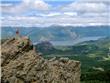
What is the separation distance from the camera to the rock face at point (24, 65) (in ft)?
81.7

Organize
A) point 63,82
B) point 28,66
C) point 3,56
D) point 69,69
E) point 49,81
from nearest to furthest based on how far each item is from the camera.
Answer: point 3,56, point 28,66, point 49,81, point 63,82, point 69,69

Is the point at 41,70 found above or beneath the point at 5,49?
beneath

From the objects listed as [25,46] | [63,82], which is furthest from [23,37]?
[63,82]

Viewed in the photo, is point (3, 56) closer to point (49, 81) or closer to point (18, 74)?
point (18, 74)

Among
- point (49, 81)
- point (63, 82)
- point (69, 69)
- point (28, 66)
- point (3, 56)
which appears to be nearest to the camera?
point (3, 56)

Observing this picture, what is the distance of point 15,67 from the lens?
25.4 metres

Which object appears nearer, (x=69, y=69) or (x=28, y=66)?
(x=28, y=66)

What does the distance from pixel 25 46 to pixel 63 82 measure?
5.75 meters

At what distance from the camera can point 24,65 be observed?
25969 mm

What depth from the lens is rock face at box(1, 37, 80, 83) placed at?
24.9 metres

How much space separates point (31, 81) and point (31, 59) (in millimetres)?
1727

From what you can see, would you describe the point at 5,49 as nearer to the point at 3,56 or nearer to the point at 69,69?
the point at 3,56

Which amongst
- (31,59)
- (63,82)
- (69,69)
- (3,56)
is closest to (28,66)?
(31,59)

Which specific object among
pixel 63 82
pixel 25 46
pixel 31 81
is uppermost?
pixel 25 46
